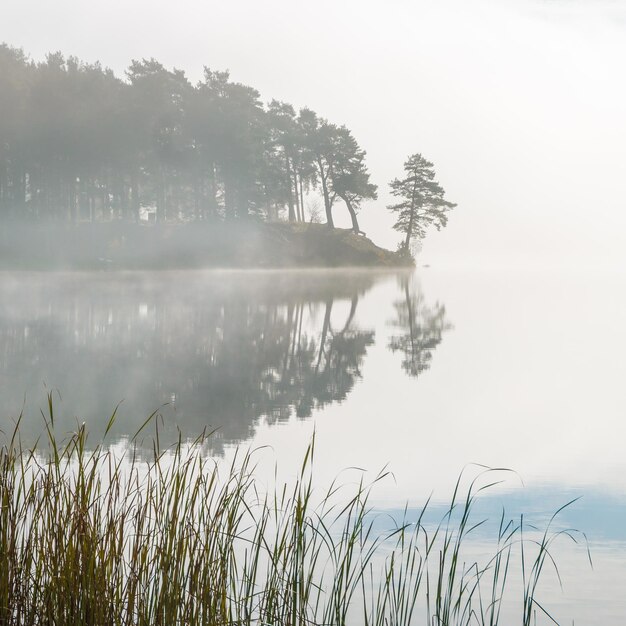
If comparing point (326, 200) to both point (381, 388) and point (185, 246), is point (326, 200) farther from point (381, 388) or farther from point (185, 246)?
point (381, 388)

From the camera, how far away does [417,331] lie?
17969 mm

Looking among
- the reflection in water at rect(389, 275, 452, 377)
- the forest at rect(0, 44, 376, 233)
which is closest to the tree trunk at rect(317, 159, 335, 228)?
the forest at rect(0, 44, 376, 233)

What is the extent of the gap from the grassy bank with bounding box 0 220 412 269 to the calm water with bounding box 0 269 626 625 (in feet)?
59.6

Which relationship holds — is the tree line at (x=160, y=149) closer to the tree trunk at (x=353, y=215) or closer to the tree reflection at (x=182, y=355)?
the tree trunk at (x=353, y=215)

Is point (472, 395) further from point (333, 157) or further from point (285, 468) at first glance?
point (333, 157)

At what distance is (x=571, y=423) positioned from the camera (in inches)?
365

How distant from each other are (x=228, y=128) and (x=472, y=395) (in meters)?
40.3

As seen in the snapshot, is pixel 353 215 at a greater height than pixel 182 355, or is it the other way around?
pixel 353 215

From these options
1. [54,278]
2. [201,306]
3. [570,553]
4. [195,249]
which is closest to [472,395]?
[570,553]

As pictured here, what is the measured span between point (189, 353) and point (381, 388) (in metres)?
3.67

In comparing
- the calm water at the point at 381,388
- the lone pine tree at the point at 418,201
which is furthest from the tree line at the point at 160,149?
the calm water at the point at 381,388

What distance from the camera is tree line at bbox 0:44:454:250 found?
45.6 metres

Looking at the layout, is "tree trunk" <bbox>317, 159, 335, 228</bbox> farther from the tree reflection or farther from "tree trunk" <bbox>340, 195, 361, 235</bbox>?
the tree reflection

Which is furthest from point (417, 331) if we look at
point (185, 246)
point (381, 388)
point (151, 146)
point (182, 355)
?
point (151, 146)
